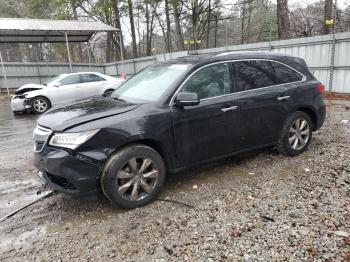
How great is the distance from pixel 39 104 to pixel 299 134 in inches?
386

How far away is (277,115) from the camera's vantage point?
16.1 ft

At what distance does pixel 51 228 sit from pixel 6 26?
1806 cm

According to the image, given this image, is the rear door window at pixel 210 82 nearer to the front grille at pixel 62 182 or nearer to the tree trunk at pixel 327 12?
the front grille at pixel 62 182

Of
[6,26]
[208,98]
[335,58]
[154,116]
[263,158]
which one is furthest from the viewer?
[6,26]

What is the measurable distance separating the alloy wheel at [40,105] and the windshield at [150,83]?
8075 mm

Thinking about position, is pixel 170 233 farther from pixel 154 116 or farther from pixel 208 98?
pixel 208 98

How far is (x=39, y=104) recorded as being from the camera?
39.0 ft

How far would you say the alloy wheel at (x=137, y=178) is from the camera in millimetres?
3631

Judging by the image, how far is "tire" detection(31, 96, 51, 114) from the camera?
1180 cm

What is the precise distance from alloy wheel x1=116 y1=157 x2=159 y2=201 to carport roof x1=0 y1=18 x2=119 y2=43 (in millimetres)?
17482

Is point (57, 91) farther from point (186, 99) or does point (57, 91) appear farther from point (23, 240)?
point (23, 240)

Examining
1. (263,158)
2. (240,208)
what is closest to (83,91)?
(263,158)

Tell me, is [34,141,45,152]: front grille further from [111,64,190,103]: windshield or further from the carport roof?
the carport roof

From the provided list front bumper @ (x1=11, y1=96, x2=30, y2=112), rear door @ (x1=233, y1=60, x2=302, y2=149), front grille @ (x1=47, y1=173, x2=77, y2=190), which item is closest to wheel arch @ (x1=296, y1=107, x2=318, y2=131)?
rear door @ (x1=233, y1=60, x2=302, y2=149)
